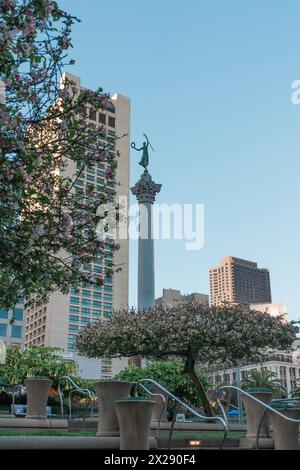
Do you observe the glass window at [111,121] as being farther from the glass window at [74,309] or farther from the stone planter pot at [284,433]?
the stone planter pot at [284,433]

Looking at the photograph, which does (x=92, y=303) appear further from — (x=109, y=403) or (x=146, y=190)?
(x=109, y=403)

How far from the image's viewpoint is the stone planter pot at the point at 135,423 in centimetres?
923

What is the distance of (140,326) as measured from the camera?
→ 31.9 m

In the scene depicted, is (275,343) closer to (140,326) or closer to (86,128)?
(140,326)

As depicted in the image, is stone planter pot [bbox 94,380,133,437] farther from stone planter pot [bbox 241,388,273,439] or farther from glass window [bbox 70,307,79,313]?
glass window [bbox 70,307,79,313]

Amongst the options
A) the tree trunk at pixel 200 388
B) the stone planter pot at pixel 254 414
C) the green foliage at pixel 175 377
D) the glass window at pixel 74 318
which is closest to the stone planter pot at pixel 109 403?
the stone planter pot at pixel 254 414

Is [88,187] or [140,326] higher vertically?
[88,187]

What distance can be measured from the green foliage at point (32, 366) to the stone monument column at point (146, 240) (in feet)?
35.6

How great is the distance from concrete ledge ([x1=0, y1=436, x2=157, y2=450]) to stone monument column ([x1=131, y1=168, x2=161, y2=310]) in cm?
3649

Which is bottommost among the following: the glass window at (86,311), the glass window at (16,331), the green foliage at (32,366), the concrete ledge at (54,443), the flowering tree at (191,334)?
the concrete ledge at (54,443)

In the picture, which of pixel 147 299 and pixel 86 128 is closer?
pixel 86 128
